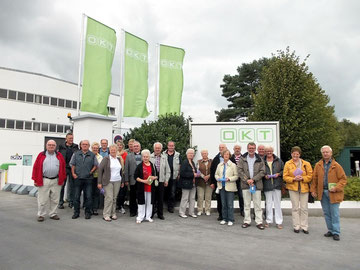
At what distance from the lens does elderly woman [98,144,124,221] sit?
6.84 metres

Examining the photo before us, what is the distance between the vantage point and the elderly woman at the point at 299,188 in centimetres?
601

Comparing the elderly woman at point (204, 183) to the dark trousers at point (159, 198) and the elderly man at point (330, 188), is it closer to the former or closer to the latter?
the dark trousers at point (159, 198)

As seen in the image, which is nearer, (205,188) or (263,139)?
(205,188)

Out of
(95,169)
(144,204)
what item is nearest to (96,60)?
(95,169)

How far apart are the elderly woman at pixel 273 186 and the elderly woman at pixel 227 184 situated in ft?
2.44

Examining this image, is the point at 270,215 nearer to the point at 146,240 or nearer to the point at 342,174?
the point at 342,174

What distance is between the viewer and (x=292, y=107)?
41.6ft

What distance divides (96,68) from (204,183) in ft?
26.0

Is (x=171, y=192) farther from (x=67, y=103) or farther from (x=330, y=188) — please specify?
(x=67, y=103)

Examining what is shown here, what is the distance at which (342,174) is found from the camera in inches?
219

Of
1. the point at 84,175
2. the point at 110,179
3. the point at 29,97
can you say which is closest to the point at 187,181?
the point at 110,179

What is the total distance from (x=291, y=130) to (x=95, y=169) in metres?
8.87

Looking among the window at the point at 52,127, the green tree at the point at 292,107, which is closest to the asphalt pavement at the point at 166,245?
the green tree at the point at 292,107

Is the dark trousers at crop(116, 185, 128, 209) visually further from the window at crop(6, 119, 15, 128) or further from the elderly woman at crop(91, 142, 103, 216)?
the window at crop(6, 119, 15, 128)
